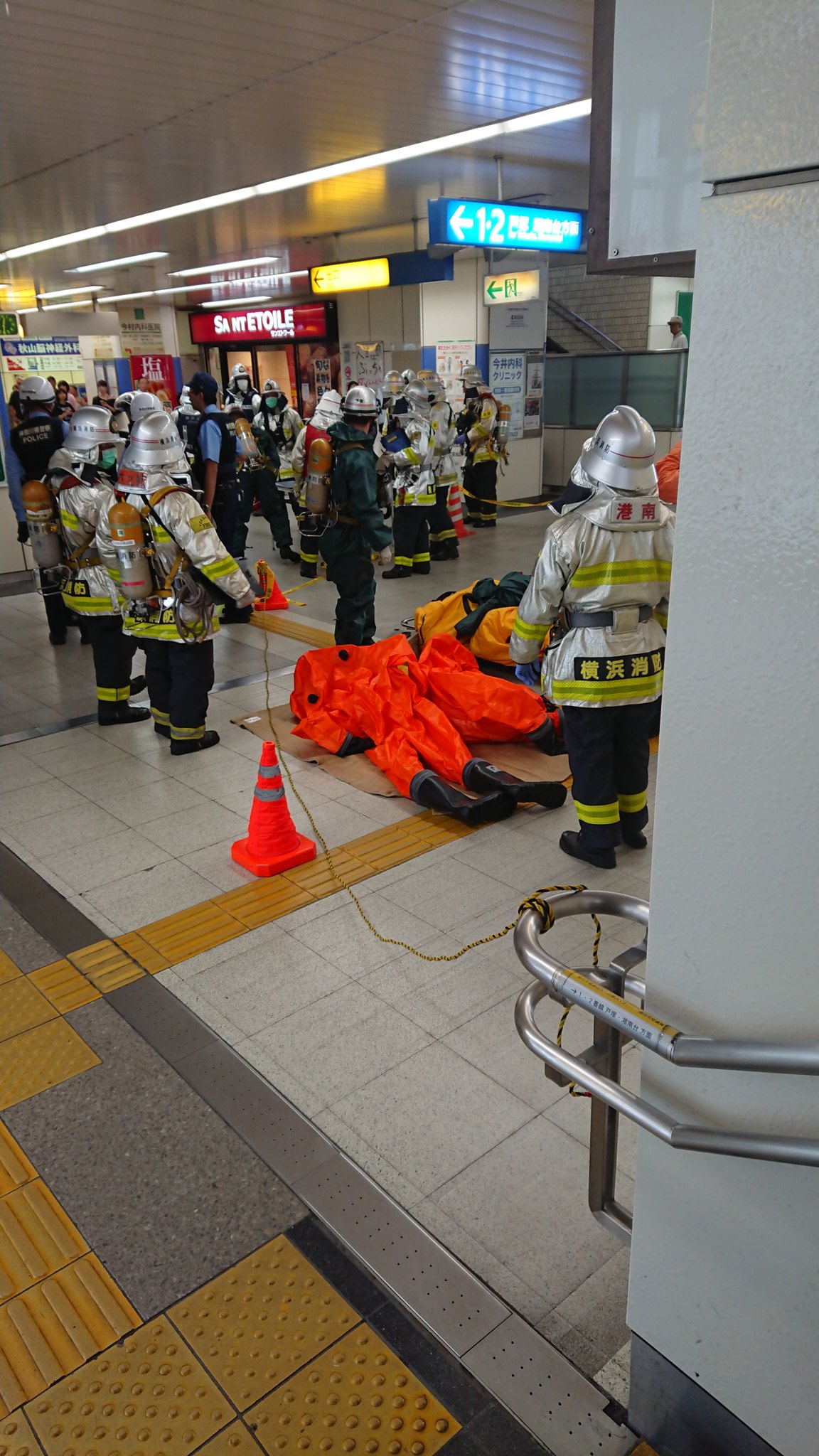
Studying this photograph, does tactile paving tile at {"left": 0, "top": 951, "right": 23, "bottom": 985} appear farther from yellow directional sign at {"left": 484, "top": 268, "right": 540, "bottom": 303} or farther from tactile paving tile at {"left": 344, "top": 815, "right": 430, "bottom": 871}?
yellow directional sign at {"left": 484, "top": 268, "right": 540, "bottom": 303}

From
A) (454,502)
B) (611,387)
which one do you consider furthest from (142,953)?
(611,387)

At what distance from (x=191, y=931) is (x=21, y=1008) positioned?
0.75 meters

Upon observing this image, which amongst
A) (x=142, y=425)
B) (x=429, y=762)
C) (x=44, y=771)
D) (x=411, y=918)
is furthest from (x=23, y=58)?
(x=411, y=918)

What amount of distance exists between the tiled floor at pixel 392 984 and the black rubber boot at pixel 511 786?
0.38 ft

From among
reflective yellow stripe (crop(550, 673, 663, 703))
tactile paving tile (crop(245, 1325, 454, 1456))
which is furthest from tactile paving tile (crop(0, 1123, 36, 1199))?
reflective yellow stripe (crop(550, 673, 663, 703))

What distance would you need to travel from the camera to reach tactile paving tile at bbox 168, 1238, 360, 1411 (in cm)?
228

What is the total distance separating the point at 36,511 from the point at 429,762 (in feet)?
12.4

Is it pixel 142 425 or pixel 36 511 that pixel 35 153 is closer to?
pixel 36 511

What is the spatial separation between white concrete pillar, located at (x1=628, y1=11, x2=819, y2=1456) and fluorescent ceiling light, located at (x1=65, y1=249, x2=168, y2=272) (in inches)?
618

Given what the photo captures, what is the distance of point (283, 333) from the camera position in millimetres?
20109

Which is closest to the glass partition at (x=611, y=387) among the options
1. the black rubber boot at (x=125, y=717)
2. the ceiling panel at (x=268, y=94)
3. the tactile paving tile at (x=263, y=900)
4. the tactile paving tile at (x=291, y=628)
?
the ceiling panel at (x=268, y=94)

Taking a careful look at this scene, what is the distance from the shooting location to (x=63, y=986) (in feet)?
12.5

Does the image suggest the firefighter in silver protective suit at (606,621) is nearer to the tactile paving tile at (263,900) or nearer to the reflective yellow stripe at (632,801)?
the reflective yellow stripe at (632,801)

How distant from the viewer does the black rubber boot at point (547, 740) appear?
581cm
